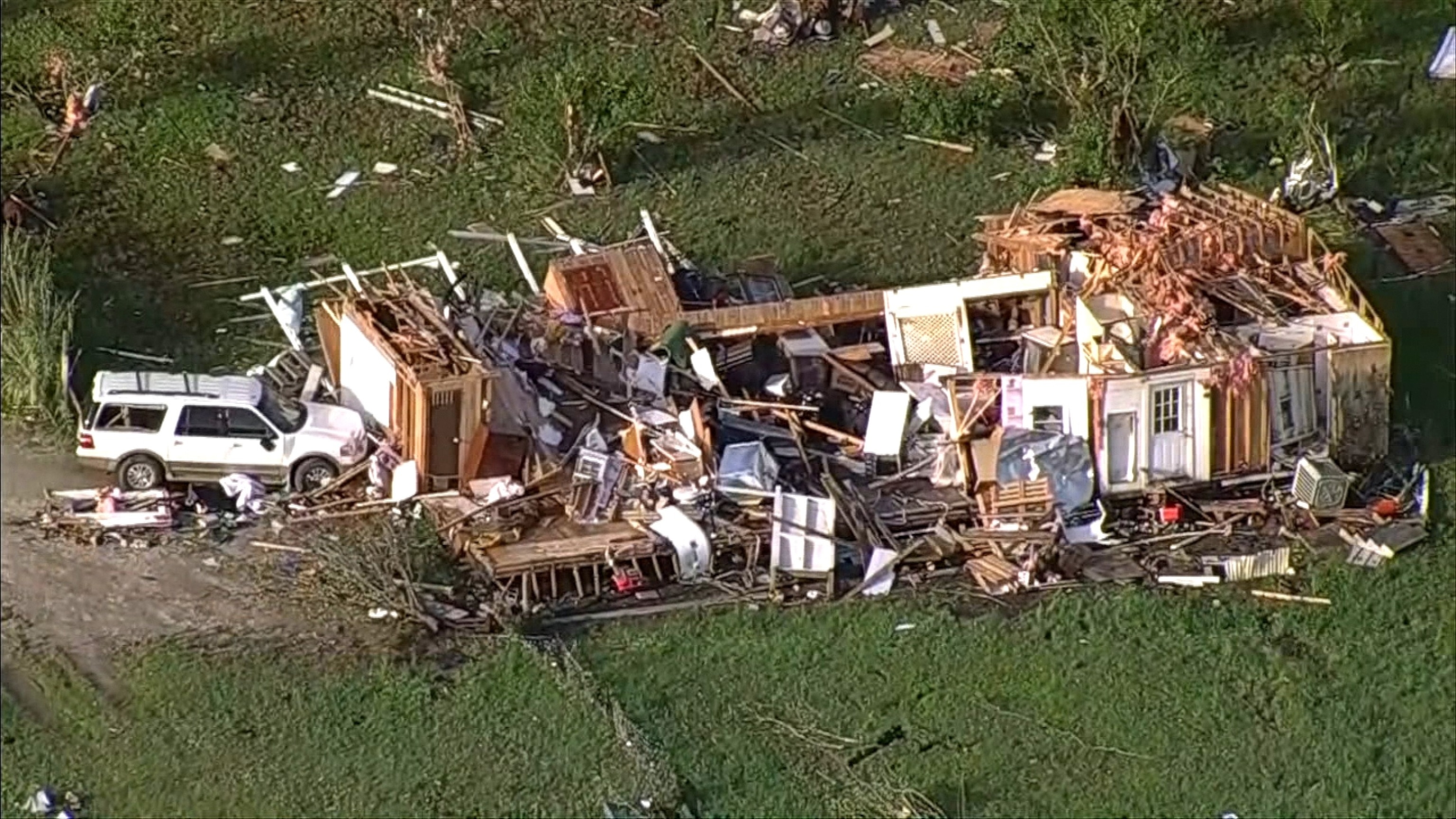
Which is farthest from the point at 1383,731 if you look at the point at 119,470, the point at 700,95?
the point at 700,95

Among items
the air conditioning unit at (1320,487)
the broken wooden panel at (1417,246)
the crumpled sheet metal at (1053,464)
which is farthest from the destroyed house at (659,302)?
the broken wooden panel at (1417,246)

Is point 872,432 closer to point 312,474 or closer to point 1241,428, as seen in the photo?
point 1241,428

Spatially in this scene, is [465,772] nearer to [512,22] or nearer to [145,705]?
[145,705]

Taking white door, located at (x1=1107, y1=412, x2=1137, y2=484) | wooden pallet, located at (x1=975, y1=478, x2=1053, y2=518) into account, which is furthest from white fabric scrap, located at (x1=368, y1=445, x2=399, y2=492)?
white door, located at (x1=1107, y1=412, x2=1137, y2=484)

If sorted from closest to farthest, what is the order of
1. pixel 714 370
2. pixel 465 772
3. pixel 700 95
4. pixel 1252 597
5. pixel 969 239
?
1. pixel 465 772
2. pixel 1252 597
3. pixel 714 370
4. pixel 969 239
5. pixel 700 95

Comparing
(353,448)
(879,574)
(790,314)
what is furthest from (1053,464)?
(353,448)

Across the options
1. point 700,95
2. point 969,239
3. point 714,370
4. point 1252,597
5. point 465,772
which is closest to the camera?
point 465,772

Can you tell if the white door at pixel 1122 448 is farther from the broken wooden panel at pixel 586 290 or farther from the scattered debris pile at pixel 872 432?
the broken wooden panel at pixel 586 290
